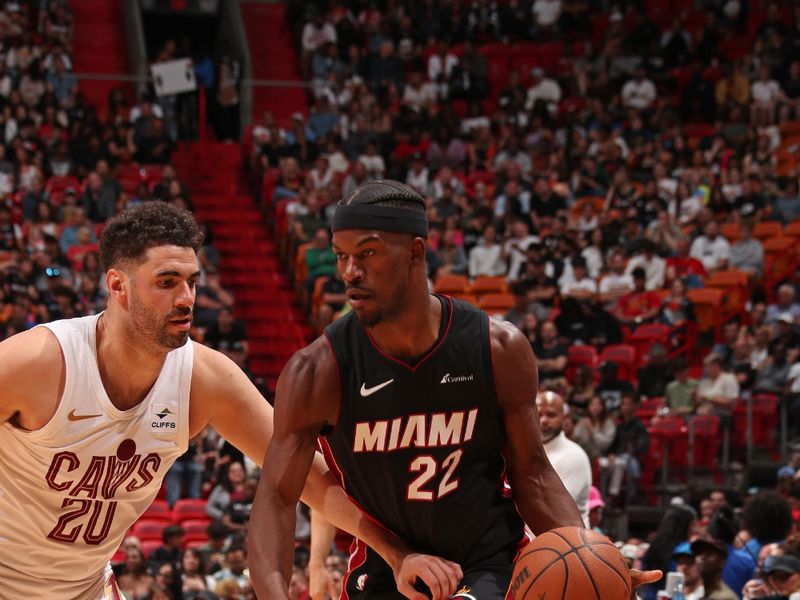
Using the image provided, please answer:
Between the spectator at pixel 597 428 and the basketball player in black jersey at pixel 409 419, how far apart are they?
349 inches

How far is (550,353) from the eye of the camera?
568 inches

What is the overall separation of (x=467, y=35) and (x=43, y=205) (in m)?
9.06

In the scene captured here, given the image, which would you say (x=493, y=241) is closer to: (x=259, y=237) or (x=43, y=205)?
(x=259, y=237)

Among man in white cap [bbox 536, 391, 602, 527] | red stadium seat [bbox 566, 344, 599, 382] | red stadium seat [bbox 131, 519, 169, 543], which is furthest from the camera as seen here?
red stadium seat [bbox 566, 344, 599, 382]

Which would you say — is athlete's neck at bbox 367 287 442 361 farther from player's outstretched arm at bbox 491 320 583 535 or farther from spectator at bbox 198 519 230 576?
spectator at bbox 198 519 230 576

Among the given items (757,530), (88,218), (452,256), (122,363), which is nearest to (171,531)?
(757,530)

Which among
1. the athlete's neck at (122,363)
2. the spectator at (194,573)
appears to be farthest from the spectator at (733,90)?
the athlete's neck at (122,363)

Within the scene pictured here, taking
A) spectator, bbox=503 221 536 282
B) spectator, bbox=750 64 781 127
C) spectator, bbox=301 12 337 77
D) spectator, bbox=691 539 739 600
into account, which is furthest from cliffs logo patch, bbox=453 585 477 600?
spectator, bbox=301 12 337 77

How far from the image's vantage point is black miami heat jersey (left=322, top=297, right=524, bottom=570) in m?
4.09

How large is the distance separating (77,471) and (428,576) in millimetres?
1257

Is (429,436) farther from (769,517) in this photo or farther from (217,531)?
(217,531)

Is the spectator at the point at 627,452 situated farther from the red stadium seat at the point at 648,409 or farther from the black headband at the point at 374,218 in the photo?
the black headband at the point at 374,218

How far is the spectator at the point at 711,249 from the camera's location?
16.5 meters

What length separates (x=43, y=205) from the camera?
1664 cm
